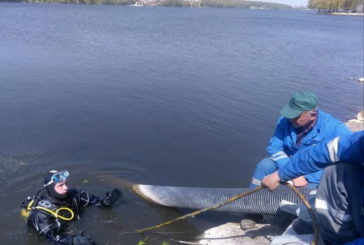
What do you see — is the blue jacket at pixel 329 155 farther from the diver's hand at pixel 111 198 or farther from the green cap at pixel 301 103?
the diver's hand at pixel 111 198

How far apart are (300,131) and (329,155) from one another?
1931 mm

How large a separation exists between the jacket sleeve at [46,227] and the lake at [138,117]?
371 mm

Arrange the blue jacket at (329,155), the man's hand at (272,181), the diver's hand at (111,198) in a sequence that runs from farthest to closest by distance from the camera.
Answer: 1. the diver's hand at (111,198)
2. the man's hand at (272,181)
3. the blue jacket at (329,155)

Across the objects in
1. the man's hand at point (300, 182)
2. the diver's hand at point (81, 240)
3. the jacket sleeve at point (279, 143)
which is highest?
the jacket sleeve at point (279, 143)

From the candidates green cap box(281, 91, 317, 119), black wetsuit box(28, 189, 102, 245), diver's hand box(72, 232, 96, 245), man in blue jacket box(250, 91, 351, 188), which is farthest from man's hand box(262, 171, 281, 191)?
black wetsuit box(28, 189, 102, 245)

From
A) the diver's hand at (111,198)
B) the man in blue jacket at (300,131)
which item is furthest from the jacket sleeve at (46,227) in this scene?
the man in blue jacket at (300,131)

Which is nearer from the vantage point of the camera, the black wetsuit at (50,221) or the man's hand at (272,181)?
the man's hand at (272,181)

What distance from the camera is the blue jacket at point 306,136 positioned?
4.97m

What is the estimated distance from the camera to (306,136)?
513cm

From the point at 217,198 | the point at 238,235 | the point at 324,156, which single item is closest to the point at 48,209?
the point at 217,198

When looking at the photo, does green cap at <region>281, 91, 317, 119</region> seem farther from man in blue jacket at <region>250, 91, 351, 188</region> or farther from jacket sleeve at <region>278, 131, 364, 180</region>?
jacket sleeve at <region>278, 131, 364, 180</region>

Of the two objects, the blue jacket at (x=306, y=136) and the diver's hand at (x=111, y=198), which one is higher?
the blue jacket at (x=306, y=136)

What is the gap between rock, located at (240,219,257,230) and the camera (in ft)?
18.0

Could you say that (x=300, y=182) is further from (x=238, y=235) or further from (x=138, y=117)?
(x=138, y=117)
